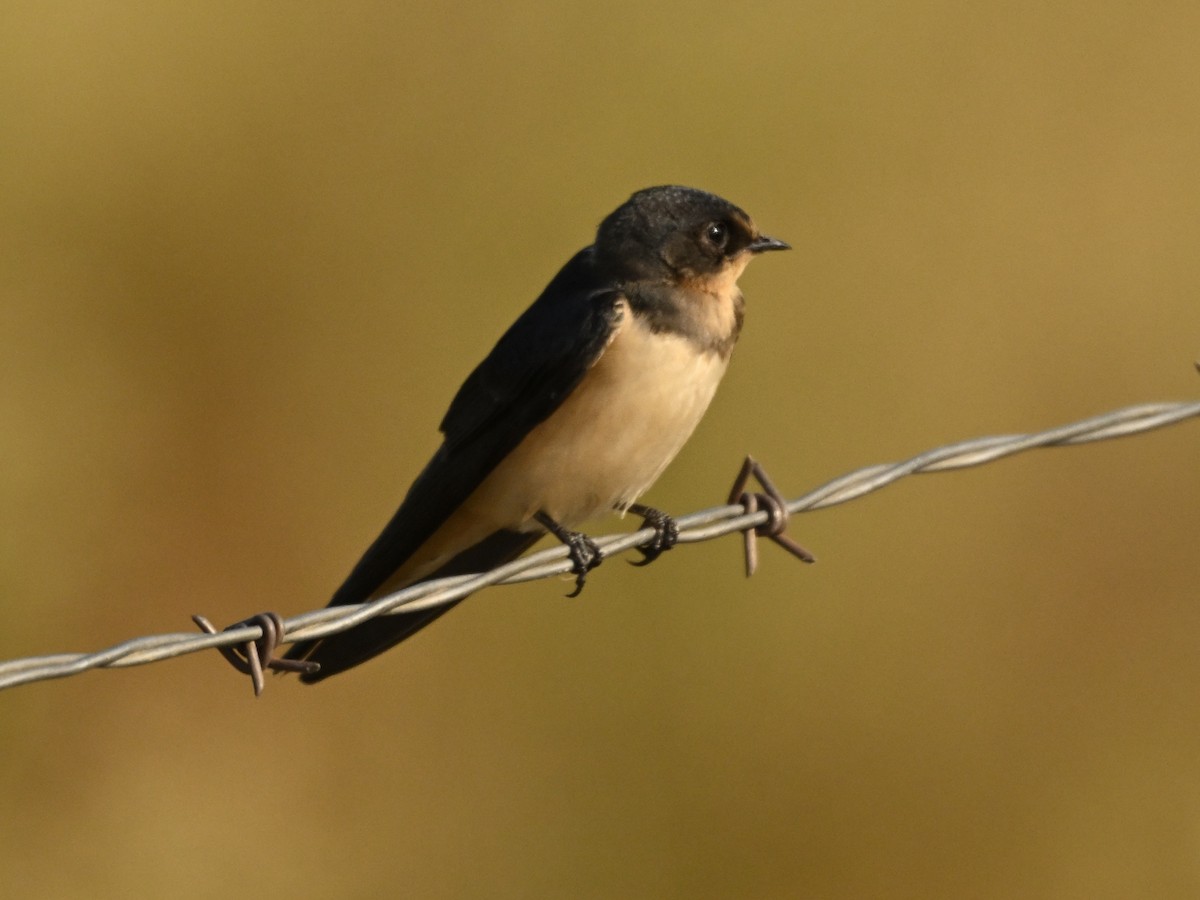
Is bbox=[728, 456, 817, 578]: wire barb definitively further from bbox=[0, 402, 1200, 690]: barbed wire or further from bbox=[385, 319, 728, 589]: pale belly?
bbox=[385, 319, 728, 589]: pale belly

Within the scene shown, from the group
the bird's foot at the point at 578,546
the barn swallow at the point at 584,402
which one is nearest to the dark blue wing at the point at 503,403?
the barn swallow at the point at 584,402

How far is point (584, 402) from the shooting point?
3.73 metres

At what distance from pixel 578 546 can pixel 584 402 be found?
13.7 inches

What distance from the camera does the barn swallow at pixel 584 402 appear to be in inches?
144

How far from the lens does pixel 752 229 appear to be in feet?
13.3

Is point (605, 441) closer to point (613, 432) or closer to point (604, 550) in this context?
point (613, 432)

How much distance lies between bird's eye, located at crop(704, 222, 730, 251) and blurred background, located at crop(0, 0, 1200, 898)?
1.80m

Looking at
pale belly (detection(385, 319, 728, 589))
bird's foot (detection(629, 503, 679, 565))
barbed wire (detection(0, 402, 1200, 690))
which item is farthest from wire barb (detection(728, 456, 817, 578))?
pale belly (detection(385, 319, 728, 589))

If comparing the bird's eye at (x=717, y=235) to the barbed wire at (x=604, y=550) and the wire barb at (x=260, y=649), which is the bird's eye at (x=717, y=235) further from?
the wire barb at (x=260, y=649)

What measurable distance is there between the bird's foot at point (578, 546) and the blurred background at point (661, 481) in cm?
149

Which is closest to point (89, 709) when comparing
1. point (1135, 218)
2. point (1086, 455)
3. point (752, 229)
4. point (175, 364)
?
point (175, 364)

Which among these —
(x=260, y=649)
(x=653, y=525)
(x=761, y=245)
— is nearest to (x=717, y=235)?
(x=761, y=245)

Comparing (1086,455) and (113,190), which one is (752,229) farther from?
(113,190)

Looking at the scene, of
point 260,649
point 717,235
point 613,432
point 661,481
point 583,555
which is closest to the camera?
point 260,649
